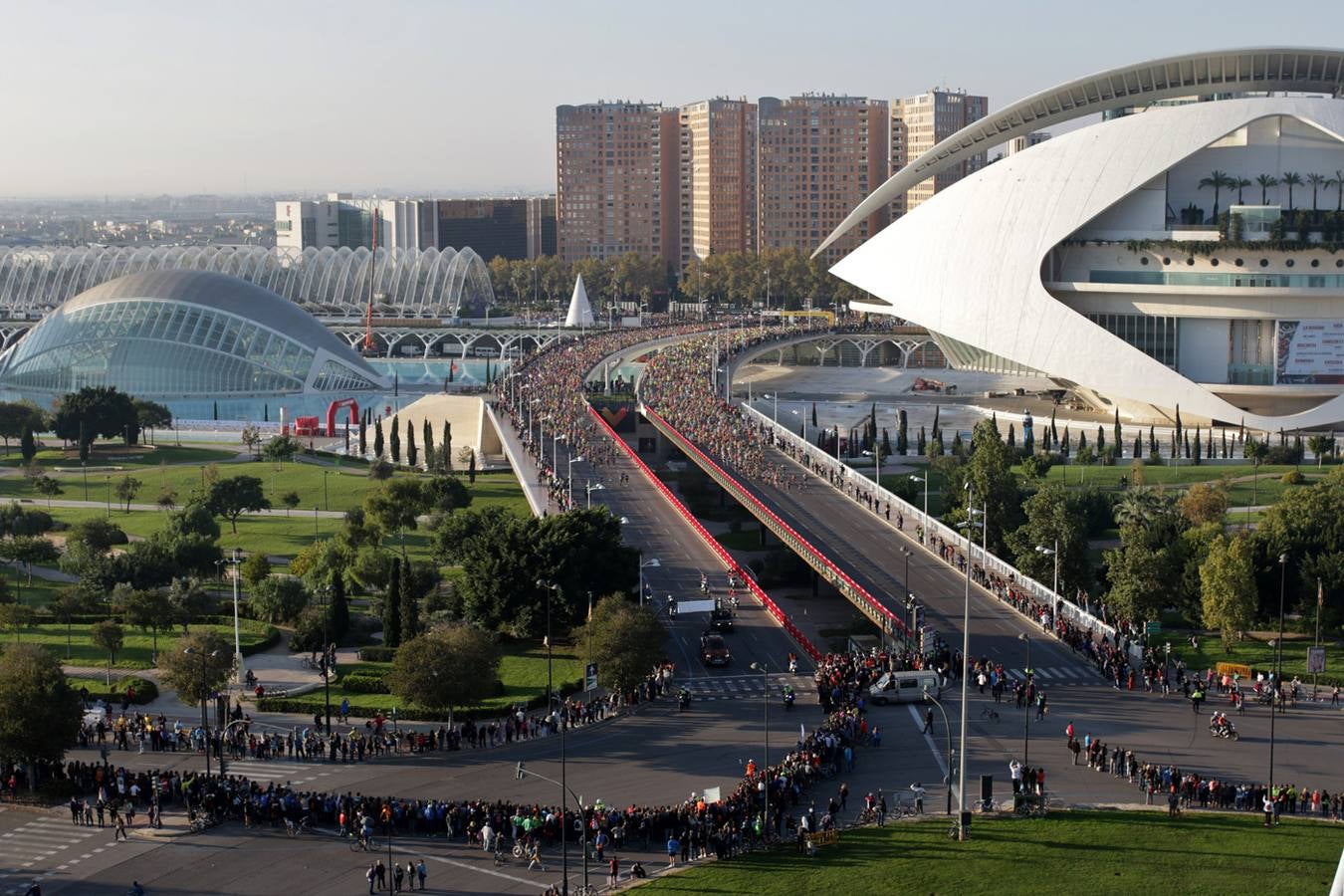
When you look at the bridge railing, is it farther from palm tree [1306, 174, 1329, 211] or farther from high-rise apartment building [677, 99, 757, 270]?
high-rise apartment building [677, 99, 757, 270]

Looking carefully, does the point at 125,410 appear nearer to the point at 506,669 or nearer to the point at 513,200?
the point at 506,669

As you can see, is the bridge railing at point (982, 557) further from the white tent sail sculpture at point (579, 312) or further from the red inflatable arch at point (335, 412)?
the white tent sail sculpture at point (579, 312)

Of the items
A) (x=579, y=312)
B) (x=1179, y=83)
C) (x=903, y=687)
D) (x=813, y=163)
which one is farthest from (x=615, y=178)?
(x=903, y=687)

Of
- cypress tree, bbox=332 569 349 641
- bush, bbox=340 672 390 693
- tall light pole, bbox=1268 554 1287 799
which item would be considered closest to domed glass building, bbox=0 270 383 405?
cypress tree, bbox=332 569 349 641

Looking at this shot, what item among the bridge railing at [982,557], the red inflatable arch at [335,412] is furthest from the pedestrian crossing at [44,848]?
the red inflatable arch at [335,412]

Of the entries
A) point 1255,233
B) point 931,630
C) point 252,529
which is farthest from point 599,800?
point 1255,233
